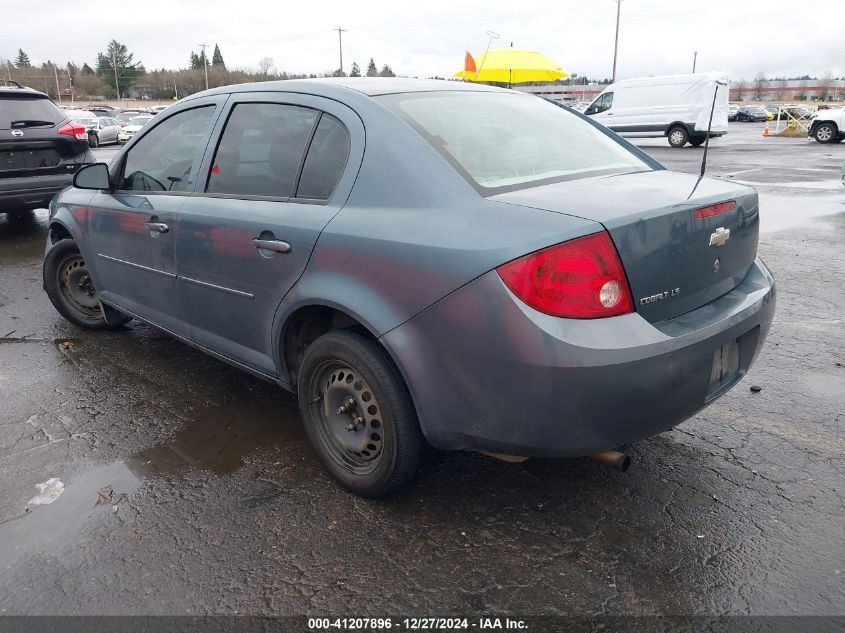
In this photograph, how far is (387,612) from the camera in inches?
86.5

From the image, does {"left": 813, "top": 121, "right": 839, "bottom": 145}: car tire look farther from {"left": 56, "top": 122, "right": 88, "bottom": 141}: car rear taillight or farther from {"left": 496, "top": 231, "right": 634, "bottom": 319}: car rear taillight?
{"left": 496, "top": 231, "right": 634, "bottom": 319}: car rear taillight

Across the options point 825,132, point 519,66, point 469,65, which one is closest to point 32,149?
point 469,65

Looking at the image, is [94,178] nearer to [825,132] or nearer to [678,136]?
[678,136]

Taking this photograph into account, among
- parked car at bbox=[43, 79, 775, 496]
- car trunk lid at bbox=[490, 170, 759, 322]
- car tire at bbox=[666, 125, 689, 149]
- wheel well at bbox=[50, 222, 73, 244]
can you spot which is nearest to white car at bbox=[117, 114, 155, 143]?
car tire at bbox=[666, 125, 689, 149]

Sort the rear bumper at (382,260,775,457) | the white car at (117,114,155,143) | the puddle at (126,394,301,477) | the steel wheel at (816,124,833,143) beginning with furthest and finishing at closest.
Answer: the white car at (117,114,155,143) < the steel wheel at (816,124,833,143) < the puddle at (126,394,301,477) < the rear bumper at (382,260,775,457)

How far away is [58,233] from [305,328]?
2.84 metres

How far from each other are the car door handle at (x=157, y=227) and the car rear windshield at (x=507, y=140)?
142 cm

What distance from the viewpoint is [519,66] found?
2117 centimetres

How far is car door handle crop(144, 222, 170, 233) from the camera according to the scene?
352cm

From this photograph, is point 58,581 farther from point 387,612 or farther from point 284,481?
point 387,612

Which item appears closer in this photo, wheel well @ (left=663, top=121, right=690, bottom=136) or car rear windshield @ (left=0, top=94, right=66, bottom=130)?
car rear windshield @ (left=0, top=94, right=66, bottom=130)

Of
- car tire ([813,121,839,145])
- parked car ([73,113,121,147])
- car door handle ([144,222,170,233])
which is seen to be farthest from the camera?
parked car ([73,113,121,147])

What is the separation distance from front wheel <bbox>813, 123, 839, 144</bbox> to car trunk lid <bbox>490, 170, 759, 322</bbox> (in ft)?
83.8

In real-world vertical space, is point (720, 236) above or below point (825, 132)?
above
